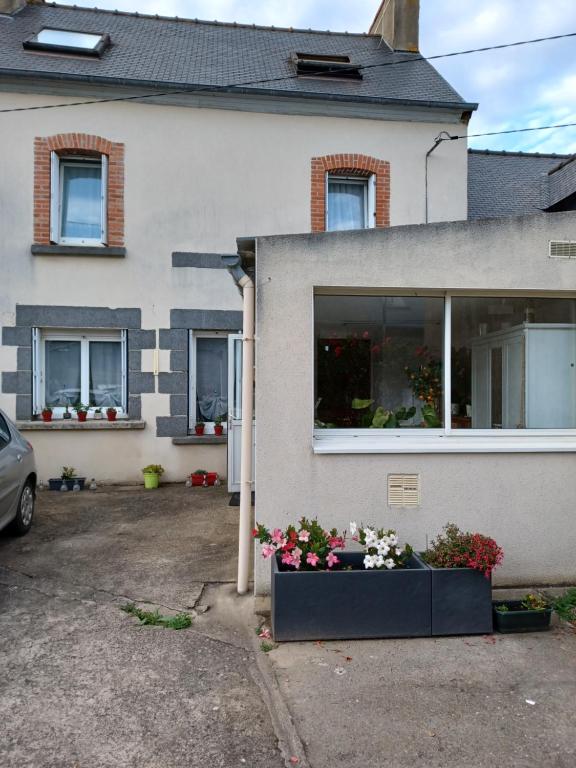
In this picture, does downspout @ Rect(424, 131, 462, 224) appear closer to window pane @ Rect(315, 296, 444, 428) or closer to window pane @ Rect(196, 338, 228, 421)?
window pane @ Rect(196, 338, 228, 421)

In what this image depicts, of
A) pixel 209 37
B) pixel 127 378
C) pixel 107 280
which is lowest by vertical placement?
pixel 127 378

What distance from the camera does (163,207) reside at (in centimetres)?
904

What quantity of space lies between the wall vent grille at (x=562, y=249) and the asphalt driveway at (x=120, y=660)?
3887mm

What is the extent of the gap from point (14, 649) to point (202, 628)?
48.7 inches

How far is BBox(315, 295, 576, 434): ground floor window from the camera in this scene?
15.6 feet

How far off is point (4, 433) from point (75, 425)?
2.66 m

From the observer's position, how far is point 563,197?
10.8m

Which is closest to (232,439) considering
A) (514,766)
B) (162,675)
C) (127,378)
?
(127,378)

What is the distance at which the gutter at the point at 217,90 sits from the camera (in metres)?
8.62

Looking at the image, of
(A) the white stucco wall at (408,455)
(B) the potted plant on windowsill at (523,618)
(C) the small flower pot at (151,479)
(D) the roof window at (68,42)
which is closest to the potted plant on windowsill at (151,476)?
(C) the small flower pot at (151,479)

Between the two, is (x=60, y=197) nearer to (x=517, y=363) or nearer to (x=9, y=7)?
(x=9, y=7)

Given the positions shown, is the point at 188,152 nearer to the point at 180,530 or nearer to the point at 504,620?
the point at 180,530

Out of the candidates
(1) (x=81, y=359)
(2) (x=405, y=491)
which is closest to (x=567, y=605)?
(2) (x=405, y=491)

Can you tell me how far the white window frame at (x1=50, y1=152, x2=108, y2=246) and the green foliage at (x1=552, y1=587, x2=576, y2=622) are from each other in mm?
7779
